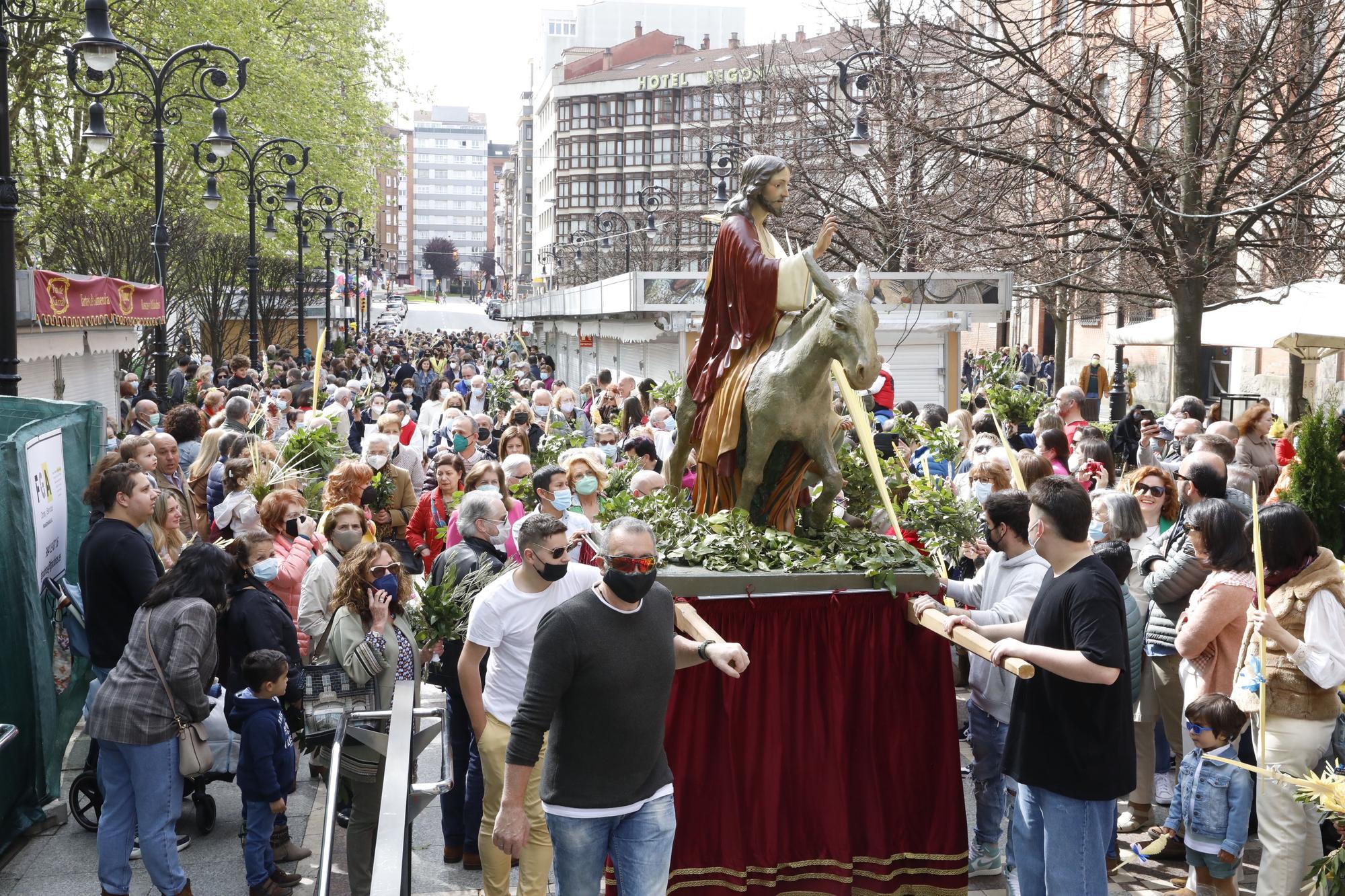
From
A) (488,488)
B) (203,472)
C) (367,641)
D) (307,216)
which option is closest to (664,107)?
(307,216)

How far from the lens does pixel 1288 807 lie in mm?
5785

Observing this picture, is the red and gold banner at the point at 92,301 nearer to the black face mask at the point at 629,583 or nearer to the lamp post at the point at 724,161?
the lamp post at the point at 724,161

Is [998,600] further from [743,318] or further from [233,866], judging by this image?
[233,866]

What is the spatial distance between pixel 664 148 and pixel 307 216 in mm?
58948

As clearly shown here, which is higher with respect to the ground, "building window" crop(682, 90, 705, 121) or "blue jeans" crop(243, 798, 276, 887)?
"building window" crop(682, 90, 705, 121)

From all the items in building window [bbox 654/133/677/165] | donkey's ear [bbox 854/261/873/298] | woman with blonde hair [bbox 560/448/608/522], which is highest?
building window [bbox 654/133/677/165]

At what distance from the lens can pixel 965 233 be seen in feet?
52.7

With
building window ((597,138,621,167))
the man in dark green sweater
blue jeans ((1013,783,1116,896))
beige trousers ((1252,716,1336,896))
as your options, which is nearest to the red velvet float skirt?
blue jeans ((1013,783,1116,896))

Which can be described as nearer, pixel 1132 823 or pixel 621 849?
pixel 621 849

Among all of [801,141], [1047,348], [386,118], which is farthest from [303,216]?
[1047,348]

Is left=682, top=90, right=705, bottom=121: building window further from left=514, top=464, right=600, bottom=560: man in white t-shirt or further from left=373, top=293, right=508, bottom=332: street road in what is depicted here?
left=514, top=464, right=600, bottom=560: man in white t-shirt

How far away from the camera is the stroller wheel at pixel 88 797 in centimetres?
704

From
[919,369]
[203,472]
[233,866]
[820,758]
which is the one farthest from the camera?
[919,369]

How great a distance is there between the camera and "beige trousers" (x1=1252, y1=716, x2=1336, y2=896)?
577cm
